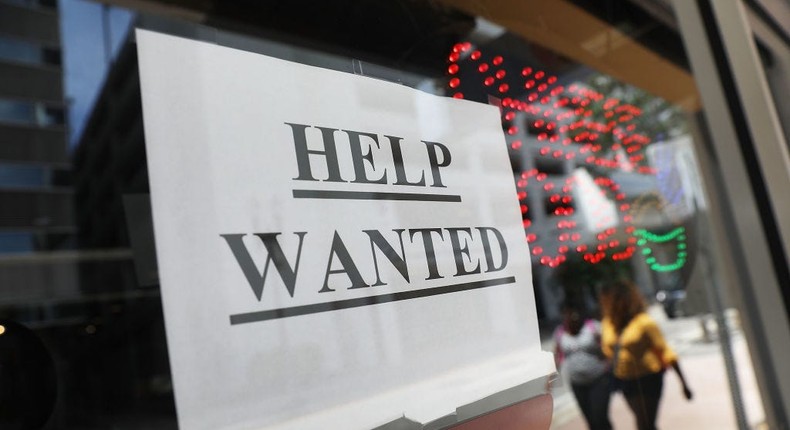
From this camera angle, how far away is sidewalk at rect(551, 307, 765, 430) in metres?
1.36

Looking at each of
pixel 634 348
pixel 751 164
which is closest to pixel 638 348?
pixel 634 348

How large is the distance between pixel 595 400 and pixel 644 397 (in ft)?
0.87

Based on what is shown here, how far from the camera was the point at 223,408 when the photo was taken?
54cm

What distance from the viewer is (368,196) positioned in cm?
71

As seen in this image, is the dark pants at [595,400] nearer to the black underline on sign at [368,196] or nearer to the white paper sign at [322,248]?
the white paper sign at [322,248]

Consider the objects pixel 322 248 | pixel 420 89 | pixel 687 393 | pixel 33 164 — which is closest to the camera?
pixel 33 164

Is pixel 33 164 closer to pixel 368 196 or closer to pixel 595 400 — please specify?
pixel 368 196

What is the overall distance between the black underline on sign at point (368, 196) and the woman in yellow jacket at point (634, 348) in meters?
0.61

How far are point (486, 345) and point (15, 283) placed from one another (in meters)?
0.57

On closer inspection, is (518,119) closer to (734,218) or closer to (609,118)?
(609,118)

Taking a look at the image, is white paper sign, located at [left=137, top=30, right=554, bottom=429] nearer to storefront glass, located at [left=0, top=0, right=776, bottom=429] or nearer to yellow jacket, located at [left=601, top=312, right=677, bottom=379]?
storefront glass, located at [left=0, top=0, right=776, bottom=429]

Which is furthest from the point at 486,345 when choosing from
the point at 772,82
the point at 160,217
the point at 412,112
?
the point at 772,82

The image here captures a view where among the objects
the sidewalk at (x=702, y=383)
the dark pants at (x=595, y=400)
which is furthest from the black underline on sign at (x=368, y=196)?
the sidewalk at (x=702, y=383)

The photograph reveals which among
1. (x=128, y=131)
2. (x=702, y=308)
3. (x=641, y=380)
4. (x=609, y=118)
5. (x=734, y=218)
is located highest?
(x=609, y=118)
